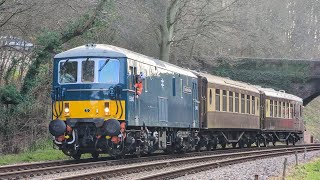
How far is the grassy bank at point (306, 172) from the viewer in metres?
16.9

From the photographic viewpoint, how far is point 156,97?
20906mm

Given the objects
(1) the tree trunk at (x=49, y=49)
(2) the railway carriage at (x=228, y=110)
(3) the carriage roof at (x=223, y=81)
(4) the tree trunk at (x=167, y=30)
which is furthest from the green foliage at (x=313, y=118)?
(1) the tree trunk at (x=49, y=49)

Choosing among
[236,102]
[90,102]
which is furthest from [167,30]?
[90,102]

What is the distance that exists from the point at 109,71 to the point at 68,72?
134cm

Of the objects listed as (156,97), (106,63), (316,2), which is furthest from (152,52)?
(316,2)

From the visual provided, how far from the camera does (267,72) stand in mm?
50750

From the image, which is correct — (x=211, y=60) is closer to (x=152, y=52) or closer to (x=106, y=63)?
(x=152, y=52)

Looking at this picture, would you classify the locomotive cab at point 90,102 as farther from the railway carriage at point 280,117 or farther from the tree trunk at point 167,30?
the tree trunk at point 167,30

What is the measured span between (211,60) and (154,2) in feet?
39.9

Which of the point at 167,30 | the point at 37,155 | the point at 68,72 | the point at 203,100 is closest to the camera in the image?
the point at 68,72

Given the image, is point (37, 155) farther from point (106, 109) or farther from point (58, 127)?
point (106, 109)

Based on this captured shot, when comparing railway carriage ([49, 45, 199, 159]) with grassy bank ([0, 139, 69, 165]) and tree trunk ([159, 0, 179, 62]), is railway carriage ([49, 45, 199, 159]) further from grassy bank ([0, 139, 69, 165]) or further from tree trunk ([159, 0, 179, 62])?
tree trunk ([159, 0, 179, 62])

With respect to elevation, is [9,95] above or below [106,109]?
above

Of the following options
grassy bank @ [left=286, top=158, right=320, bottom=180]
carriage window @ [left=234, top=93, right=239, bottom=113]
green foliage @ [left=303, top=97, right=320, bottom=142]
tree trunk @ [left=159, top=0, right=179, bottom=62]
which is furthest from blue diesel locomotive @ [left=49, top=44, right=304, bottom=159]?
green foliage @ [left=303, top=97, right=320, bottom=142]
